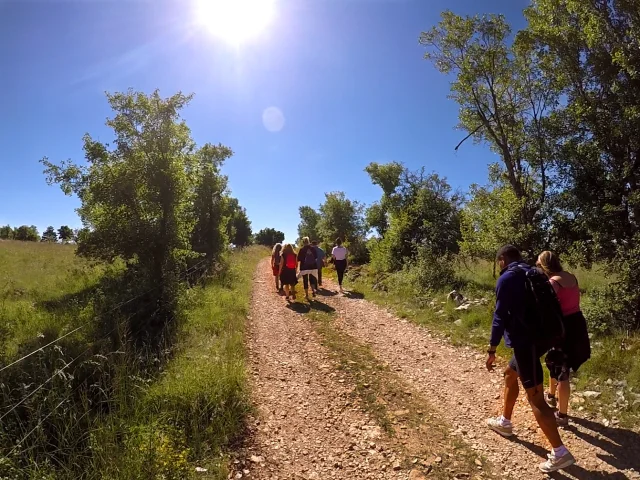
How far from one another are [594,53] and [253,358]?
31.6 ft

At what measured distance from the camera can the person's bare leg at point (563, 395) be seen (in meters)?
4.57

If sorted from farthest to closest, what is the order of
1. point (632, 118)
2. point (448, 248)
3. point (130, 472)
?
1. point (448, 248)
2. point (632, 118)
3. point (130, 472)

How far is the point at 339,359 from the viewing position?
727 cm

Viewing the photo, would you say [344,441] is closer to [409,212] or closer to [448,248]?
[448,248]

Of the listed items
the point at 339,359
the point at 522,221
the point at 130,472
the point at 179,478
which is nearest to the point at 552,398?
the point at 339,359

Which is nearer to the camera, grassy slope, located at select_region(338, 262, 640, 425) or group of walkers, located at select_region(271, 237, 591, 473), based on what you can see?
group of walkers, located at select_region(271, 237, 591, 473)

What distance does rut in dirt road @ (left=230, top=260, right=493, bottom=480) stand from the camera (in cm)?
407

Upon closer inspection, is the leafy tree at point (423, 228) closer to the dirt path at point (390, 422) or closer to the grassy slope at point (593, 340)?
the grassy slope at point (593, 340)

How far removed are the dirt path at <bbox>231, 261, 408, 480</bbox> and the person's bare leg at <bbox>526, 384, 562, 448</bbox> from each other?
1.51m

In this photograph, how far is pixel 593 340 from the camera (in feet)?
23.2

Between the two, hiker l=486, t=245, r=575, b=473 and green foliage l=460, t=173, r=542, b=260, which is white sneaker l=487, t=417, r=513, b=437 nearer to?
hiker l=486, t=245, r=575, b=473

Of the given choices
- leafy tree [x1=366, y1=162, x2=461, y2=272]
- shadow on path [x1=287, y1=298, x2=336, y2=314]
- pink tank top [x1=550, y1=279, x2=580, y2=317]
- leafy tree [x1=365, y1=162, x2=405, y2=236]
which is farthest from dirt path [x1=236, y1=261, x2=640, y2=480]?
leafy tree [x1=365, y1=162, x2=405, y2=236]

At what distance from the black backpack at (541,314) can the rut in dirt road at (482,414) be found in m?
1.23

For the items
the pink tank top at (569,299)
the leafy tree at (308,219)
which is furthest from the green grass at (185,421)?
the leafy tree at (308,219)
